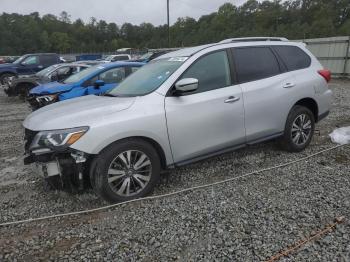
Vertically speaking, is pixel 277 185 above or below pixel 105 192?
below

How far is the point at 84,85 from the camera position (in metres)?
7.80

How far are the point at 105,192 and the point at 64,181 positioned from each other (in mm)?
449

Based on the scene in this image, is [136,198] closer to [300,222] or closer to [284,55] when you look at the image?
[300,222]

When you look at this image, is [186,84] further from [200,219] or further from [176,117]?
[200,219]

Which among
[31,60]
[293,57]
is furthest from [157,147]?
[31,60]

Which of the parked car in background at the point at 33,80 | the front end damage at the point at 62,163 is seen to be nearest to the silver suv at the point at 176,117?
the front end damage at the point at 62,163

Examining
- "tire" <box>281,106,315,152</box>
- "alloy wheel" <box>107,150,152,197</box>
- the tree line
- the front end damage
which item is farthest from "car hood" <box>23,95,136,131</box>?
the tree line

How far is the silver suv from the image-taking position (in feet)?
10.9

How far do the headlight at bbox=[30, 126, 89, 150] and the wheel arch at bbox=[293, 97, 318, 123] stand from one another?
3315 millimetres

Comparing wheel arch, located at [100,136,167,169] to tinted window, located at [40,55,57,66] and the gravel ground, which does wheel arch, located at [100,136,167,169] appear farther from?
tinted window, located at [40,55,57,66]

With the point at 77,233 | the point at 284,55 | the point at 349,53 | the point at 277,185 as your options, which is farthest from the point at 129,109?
the point at 349,53

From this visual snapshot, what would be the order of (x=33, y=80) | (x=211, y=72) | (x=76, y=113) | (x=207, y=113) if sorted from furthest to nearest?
(x=33, y=80), (x=211, y=72), (x=207, y=113), (x=76, y=113)

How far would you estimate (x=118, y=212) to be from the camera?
3.43 metres

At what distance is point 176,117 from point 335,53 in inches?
609
